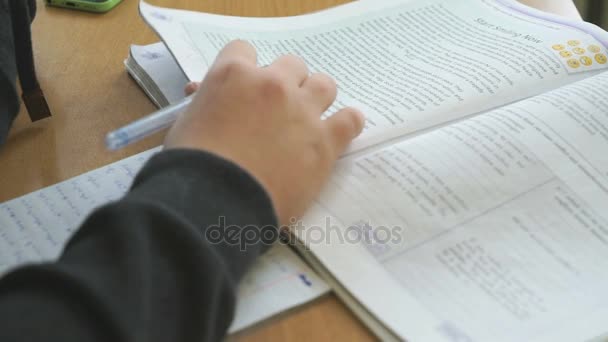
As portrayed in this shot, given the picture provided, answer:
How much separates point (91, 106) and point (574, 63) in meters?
0.46

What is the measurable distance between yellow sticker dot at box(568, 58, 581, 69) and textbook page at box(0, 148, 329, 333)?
1.13 ft

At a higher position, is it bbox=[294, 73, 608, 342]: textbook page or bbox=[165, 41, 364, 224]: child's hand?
bbox=[165, 41, 364, 224]: child's hand

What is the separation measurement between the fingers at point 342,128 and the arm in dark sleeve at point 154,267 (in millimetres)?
98

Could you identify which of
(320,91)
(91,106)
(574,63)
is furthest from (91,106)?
(574,63)

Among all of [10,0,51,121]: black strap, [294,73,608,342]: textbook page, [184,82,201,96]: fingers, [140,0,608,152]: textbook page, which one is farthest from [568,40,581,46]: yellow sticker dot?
[10,0,51,121]: black strap

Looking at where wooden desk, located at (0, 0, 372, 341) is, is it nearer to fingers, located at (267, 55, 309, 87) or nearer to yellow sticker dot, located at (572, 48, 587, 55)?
fingers, located at (267, 55, 309, 87)

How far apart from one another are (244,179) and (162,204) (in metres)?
0.06

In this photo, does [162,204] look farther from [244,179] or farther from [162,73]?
[162,73]

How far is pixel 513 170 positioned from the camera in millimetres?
475

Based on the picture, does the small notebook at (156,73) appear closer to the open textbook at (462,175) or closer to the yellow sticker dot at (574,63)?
the open textbook at (462,175)

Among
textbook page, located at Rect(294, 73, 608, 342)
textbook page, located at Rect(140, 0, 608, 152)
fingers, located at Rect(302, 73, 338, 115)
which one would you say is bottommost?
textbook page, located at Rect(294, 73, 608, 342)

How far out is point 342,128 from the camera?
1.63 ft

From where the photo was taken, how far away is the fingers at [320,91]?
52 centimetres

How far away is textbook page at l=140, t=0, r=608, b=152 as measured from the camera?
1.84 feet
